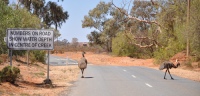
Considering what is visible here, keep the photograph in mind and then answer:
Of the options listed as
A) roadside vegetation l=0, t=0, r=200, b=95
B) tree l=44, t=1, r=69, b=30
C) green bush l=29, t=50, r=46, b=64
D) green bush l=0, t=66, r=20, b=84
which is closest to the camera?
green bush l=0, t=66, r=20, b=84

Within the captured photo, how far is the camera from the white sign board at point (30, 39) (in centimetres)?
1741

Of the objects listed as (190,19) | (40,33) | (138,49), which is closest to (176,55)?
(190,19)

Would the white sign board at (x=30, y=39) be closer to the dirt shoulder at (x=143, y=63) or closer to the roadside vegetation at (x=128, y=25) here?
the roadside vegetation at (x=128, y=25)

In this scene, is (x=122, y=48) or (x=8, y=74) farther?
(x=122, y=48)

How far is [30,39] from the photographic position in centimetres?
1786

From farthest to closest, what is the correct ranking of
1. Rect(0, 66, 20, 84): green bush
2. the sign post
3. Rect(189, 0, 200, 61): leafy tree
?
Rect(189, 0, 200, 61): leafy tree → the sign post → Rect(0, 66, 20, 84): green bush

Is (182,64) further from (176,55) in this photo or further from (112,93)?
(112,93)

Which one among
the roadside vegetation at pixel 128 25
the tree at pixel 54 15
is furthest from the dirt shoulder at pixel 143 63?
the tree at pixel 54 15

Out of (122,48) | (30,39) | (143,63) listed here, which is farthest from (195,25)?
(122,48)

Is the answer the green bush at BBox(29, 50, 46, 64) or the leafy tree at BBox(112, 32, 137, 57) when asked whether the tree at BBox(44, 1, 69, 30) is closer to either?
the leafy tree at BBox(112, 32, 137, 57)

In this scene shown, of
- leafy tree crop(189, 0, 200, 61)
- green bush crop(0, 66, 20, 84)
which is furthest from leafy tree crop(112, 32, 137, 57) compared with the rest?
green bush crop(0, 66, 20, 84)

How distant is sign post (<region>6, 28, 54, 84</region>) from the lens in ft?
57.1

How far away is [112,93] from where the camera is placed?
1465cm

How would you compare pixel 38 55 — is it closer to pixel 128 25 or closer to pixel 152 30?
pixel 152 30
